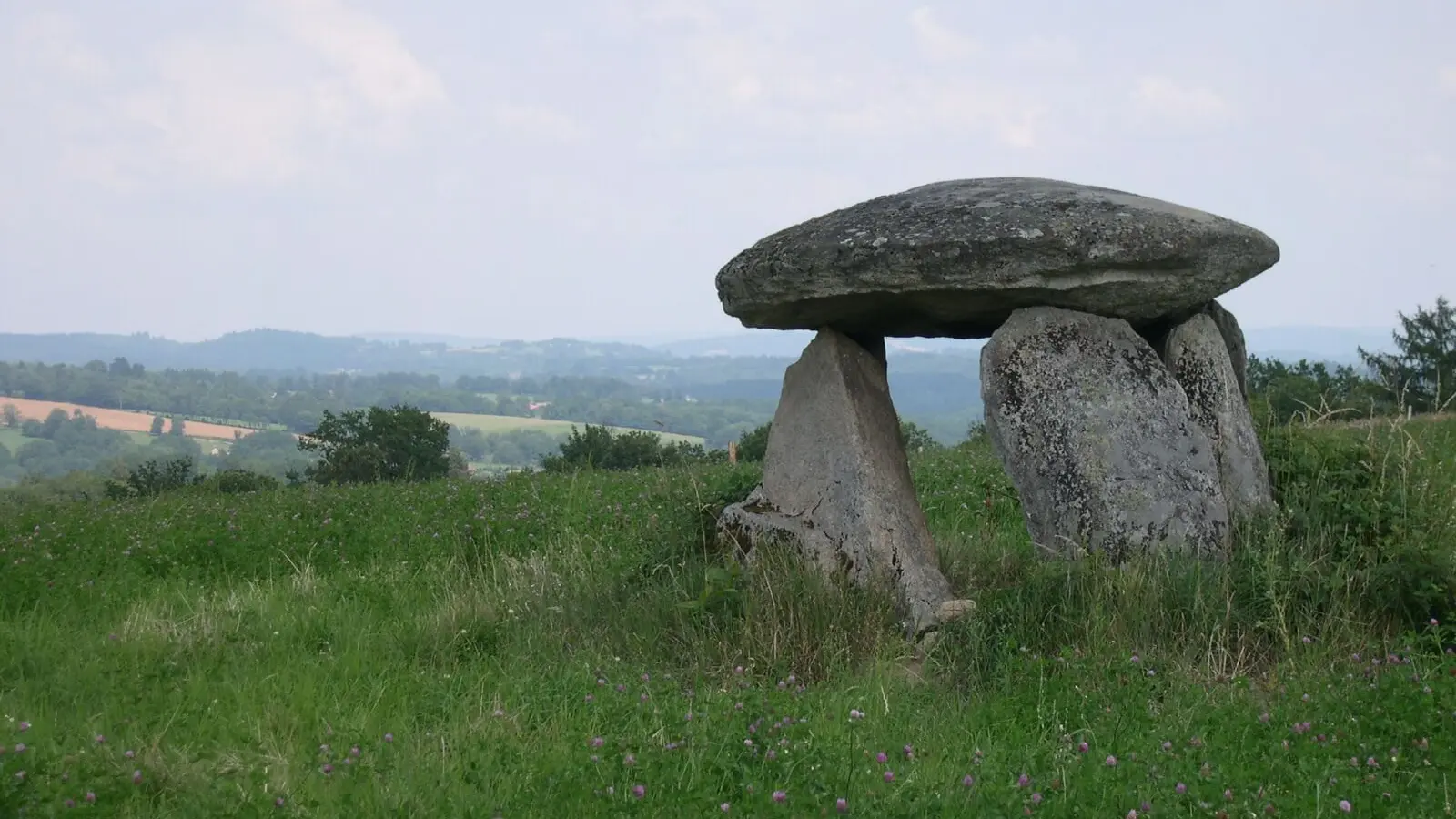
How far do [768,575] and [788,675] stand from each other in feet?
3.28

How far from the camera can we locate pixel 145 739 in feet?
20.4

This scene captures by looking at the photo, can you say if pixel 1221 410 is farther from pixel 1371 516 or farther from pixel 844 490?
pixel 844 490

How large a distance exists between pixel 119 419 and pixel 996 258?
103 m

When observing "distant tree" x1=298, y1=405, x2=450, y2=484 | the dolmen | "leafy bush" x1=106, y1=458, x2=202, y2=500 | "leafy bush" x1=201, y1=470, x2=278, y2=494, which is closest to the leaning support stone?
the dolmen

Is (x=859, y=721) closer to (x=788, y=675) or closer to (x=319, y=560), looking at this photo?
(x=788, y=675)

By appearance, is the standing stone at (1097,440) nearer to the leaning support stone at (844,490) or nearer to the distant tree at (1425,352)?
the leaning support stone at (844,490)

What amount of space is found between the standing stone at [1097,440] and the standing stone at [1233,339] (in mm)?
1114

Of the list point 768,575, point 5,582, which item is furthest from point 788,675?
point 5,582

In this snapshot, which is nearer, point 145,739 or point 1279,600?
point 145,739

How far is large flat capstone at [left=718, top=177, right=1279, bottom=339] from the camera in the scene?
8250 mm

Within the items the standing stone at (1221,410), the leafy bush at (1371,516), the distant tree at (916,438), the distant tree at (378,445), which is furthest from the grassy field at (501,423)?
the leafy bush at (1371,516)

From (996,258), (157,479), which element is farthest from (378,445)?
(996,258)

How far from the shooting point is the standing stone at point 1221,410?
881 cm

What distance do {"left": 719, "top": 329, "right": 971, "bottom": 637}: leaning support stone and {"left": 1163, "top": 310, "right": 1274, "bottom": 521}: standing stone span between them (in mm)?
2150
